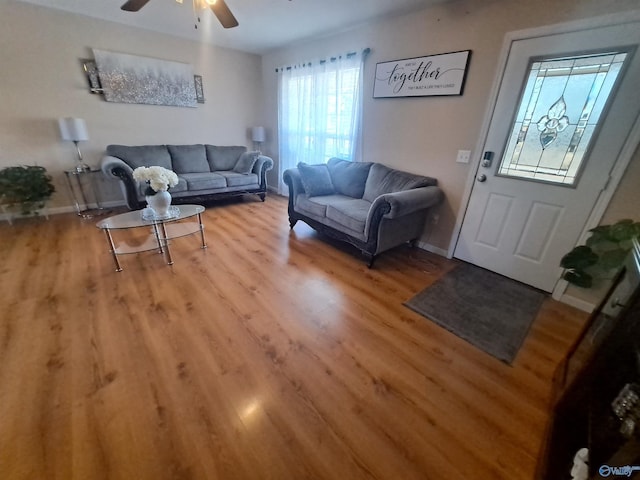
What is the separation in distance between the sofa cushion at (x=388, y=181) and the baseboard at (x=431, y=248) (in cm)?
69

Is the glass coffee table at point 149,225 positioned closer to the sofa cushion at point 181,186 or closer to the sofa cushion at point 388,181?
the sofa cushion at point 181,186

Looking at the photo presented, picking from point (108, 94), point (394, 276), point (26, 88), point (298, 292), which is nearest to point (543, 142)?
point (394, 276)

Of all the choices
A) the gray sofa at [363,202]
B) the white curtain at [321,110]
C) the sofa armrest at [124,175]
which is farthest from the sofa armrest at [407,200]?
the sofa armrest at [124,175]

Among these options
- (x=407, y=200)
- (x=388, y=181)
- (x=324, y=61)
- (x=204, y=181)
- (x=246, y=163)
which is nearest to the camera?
(x=407, y=200)

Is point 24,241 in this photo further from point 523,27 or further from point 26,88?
point 523,27

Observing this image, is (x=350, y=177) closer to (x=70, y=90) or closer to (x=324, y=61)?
(x=324, y=61)

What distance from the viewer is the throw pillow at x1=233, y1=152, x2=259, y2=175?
13.7 ft

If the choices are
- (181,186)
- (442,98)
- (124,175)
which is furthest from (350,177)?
(124,175)

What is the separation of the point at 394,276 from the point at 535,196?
1.32 metres

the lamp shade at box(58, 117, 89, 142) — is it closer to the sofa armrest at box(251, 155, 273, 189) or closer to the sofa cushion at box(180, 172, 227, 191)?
the sofa cushion at box(180, 172, 227, 191)

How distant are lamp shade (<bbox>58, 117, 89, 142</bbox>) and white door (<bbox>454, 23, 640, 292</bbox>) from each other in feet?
14.7

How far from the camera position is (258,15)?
9.34ft

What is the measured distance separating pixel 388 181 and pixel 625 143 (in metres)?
1.70

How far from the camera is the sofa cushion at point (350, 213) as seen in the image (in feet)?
8.14
